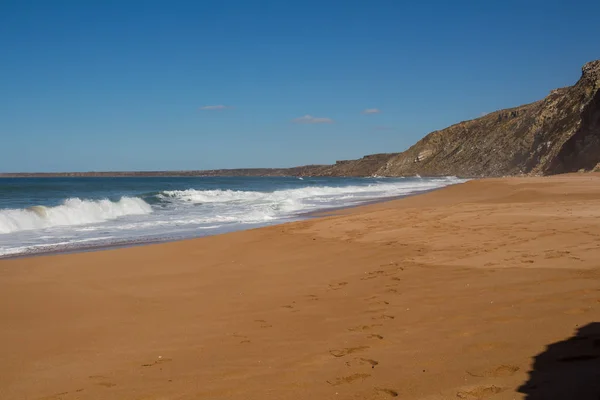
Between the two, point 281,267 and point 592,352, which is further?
point 281,267

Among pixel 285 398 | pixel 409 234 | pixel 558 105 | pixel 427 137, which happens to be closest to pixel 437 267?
pixel 409 234

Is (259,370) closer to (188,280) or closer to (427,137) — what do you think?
(188,280)

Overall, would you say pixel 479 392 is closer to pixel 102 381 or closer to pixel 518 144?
pixel 102 381

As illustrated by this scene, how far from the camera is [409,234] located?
10539mm

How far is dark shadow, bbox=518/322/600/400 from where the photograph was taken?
2822mm

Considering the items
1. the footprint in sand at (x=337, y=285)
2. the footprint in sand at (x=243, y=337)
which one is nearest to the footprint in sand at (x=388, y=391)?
the footprint in sand at (x=243, y=337)

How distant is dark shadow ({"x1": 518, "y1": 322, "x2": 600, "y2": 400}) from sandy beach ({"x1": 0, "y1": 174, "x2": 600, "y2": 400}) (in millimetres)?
15

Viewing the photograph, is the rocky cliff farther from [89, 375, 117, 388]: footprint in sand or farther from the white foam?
[89, 375, 117, 388]: footprint in sand

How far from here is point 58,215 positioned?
20.9 meters

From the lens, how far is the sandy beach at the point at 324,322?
3439 millimetres

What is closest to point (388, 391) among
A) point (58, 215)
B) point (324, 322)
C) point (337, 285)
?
point (324, 322)

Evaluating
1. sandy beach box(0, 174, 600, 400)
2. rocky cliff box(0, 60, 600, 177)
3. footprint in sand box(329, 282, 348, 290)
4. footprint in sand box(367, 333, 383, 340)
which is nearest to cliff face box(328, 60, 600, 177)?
rocky cliff box(0, 60, 600, 177)

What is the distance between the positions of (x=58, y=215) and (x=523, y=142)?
90153mm

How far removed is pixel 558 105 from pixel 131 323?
78592 mm
